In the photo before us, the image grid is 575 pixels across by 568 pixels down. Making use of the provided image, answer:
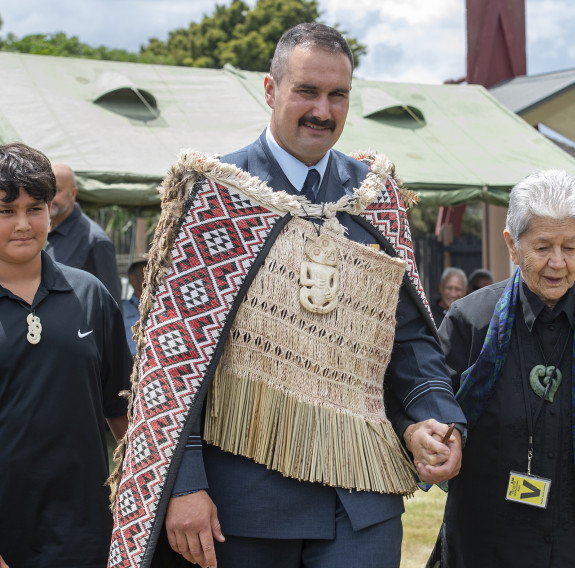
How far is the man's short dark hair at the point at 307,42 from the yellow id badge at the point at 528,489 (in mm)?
1525

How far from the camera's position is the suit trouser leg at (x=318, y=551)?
97.3 inches

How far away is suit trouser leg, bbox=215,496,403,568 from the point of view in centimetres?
247

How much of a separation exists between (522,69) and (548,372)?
37.1 ft

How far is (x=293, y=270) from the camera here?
8.40 ft

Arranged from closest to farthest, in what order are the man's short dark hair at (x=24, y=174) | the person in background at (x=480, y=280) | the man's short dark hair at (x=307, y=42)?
1. the man's short dark hair at (x=307, y=42)
2. the man's short dark hair at (x=24, y=174)
3. the person in background at (x=480, y=280)

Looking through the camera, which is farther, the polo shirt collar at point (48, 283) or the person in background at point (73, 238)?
the person in background at point (73, 238)

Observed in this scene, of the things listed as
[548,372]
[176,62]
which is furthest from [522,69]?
[176,62]

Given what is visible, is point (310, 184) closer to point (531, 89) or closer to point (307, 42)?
point (307, 42)

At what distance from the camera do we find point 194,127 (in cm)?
871

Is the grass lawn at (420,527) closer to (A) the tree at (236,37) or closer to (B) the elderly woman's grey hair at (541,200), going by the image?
(B) the elderly woman's grey hair at (541,200)

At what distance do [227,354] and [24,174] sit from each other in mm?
946

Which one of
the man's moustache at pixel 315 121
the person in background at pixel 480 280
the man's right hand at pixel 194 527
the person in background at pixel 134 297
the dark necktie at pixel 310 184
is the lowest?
the person in background at pixel 480 280

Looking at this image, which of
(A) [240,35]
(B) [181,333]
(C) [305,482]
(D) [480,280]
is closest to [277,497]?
(C) [305,482]

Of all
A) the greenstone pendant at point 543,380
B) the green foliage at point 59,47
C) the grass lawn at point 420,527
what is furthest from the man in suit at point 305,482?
the green foliage at point 59,47
